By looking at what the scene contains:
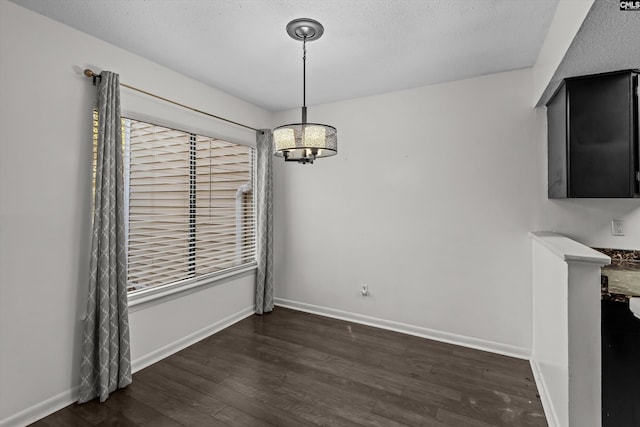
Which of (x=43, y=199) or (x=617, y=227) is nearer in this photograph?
(x=43, y=199)

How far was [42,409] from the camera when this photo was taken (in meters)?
1.92

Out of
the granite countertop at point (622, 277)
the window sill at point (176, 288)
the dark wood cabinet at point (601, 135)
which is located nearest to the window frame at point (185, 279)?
the window sill at point (176, 288)

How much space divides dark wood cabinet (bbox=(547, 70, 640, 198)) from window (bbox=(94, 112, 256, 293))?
314 centimetres

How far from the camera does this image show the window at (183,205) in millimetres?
2539

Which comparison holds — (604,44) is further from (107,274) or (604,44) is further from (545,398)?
(107,274)

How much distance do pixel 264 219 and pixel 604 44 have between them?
3.26 metres

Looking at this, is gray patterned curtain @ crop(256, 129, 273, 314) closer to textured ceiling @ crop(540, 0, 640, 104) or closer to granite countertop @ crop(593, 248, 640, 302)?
textured ceiling @ crop(540, 0, 640, 104)

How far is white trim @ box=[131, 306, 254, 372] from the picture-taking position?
2.50m

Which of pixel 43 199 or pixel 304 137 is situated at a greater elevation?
pixel 304 137

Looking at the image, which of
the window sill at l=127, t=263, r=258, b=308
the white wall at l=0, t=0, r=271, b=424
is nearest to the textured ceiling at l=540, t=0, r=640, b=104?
the white wall at l=0, t=0, r=271, b=424

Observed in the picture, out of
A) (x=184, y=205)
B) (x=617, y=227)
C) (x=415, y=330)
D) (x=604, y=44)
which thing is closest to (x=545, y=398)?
(x=415, y=330)

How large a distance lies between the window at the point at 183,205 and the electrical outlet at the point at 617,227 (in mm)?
3484

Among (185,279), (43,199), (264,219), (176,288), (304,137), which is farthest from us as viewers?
(264,219)

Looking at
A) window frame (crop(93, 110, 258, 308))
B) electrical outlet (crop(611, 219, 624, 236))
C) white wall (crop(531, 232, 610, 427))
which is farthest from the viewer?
window frame (crop(93, 110, 258, 308))
